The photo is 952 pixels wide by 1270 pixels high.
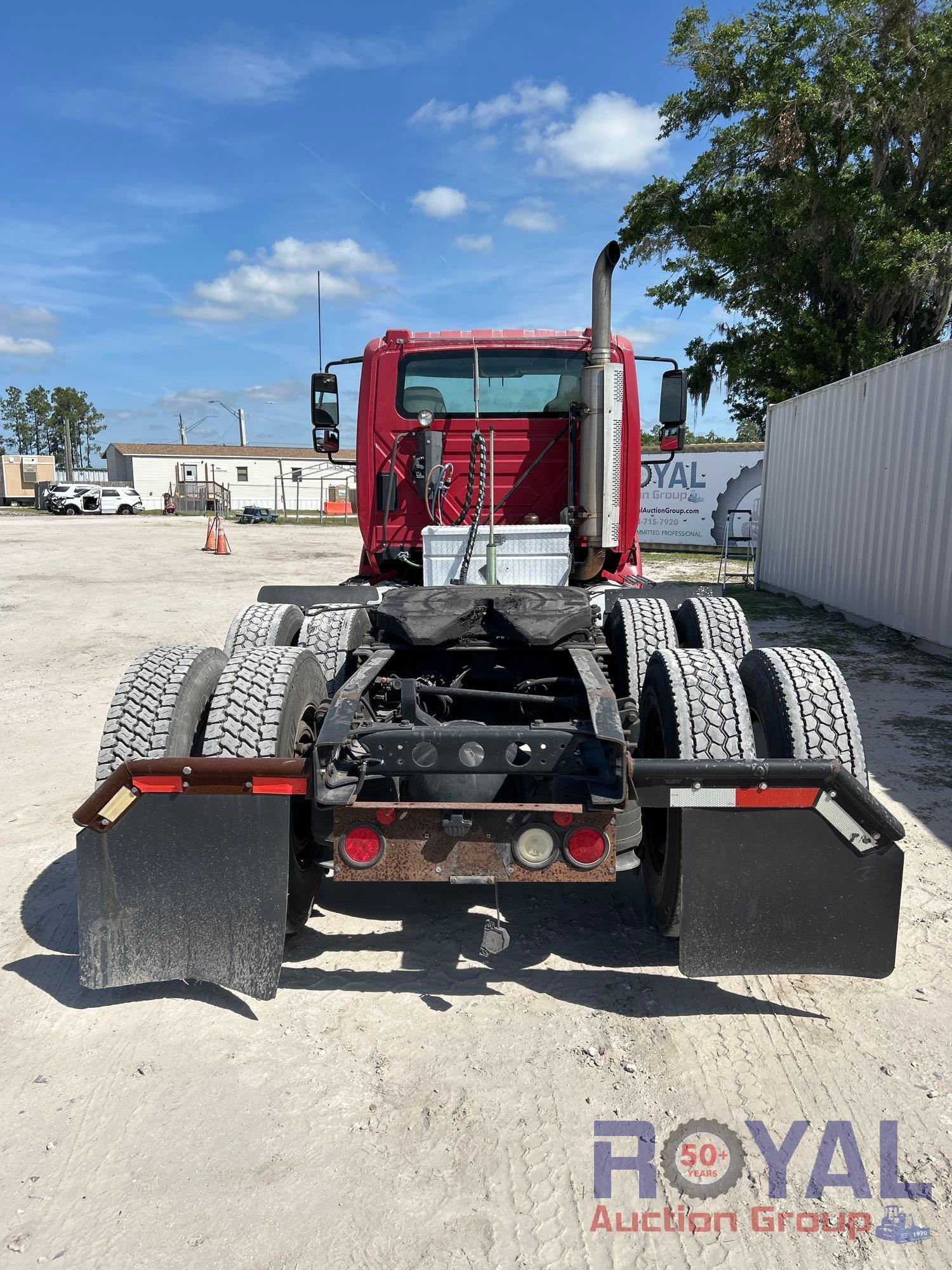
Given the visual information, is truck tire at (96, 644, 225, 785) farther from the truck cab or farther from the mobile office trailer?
the mobile office trailer

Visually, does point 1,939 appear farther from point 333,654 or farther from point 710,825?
point 710,825

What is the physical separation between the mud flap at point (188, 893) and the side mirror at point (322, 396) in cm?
411

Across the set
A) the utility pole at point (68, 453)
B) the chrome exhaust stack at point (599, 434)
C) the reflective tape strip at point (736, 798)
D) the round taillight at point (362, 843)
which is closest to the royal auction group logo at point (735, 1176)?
the reflective tape strip at point (736, 798)

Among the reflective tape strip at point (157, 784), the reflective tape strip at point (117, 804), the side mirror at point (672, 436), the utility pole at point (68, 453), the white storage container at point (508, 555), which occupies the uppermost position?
the utility pole at point (68, 453)

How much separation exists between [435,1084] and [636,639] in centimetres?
239

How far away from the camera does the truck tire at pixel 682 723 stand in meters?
3.07

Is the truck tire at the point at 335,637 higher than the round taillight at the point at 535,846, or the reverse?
the truck tire at the point at 335,637

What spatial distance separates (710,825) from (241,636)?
2.82 metres

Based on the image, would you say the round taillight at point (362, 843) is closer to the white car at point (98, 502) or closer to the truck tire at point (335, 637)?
the truck tire at point (335, 637)

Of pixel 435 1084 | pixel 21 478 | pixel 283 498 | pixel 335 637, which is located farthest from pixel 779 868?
pixel 21 478

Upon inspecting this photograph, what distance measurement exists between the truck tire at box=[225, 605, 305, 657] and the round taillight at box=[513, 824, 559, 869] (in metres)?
2.27

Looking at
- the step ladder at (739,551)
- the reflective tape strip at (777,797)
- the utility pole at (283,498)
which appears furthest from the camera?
the utility pole at (283,498)

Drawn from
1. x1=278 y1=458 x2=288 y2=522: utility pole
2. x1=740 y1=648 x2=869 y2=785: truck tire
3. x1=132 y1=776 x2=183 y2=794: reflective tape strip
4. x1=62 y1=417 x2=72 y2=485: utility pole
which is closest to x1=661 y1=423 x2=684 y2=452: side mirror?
x1=740 y1=648 x2=869 y2=785: truck tire

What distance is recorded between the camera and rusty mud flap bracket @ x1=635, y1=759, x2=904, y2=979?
107 inches
